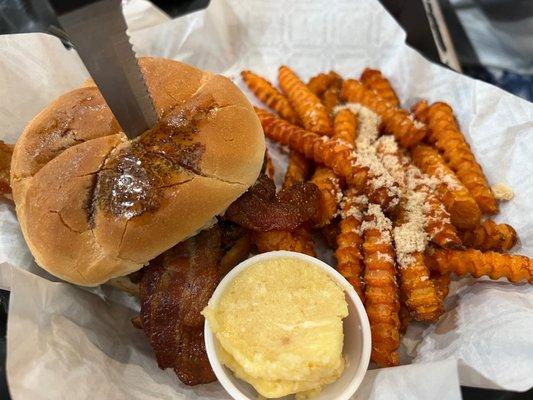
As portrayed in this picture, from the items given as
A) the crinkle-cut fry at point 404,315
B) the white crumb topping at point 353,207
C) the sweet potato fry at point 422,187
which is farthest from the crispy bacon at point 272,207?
the crinkle-cut fry at point 404,315

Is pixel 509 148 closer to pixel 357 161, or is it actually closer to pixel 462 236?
pixel 462 236

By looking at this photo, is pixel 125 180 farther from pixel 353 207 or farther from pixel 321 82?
pixel 321 82

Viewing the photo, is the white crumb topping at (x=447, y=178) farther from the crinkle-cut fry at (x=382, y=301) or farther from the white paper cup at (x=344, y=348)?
the white paper cup at (x=344, y=348)

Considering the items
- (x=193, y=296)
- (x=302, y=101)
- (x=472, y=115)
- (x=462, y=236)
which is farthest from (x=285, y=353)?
(x=472, y=115)

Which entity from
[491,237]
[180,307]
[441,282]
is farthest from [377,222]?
[180,307]

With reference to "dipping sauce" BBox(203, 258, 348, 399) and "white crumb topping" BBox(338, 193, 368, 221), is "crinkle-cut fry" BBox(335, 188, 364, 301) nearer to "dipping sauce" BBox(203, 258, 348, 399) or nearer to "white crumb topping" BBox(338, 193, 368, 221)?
"white crumb topping" BBox(338, 193, 368, 221)
